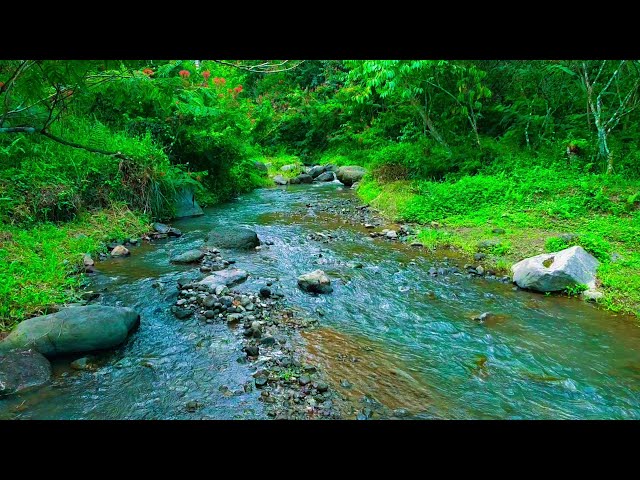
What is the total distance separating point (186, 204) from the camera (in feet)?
38.4

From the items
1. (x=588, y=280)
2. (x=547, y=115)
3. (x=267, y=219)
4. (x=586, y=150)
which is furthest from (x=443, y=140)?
(x=588, y=280)

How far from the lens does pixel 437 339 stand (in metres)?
4.95

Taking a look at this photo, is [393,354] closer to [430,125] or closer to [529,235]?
[529,235]

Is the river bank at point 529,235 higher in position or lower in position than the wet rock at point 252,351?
lower

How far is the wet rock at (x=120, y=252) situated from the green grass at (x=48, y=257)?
30cm

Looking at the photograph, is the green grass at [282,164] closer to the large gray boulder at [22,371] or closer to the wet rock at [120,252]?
the wet rock at [120,252]

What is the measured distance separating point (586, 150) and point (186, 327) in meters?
11.5

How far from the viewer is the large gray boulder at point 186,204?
1148cm

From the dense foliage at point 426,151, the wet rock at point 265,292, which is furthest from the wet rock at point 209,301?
the dense foliage at point 426,151

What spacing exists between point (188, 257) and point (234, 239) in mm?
1283

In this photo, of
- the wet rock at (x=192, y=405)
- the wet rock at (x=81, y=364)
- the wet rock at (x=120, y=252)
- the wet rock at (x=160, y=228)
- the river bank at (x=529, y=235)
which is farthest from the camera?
the wet rock at (x=160, y=228)

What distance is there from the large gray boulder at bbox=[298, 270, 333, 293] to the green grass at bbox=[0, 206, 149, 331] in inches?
126

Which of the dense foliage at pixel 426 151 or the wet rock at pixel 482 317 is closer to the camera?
the wet rock at pixel 482 317
